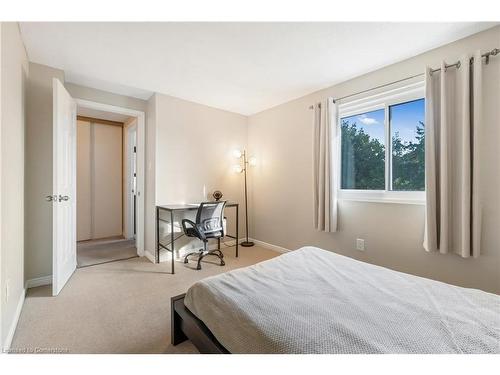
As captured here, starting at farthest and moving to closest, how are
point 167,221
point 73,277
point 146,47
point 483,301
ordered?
1. point 167,221
2. point 73,277
3. point 146,47
4. point 483,301

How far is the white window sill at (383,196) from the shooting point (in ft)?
7.37

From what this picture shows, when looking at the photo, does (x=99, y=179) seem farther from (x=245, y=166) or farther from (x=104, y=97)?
(x=245, y=166)

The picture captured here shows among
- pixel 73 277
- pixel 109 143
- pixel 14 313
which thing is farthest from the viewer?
pixel 109 143

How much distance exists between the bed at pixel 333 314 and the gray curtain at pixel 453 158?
2.81ft

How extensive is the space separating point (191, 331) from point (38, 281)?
7.02 ft

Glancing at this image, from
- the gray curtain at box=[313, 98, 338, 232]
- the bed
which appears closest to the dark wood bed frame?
the bed

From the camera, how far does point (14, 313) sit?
1687 millimetres

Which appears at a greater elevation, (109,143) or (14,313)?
(109,143)

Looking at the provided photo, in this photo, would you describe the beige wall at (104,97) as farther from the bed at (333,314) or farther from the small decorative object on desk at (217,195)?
the bed at (333,314)

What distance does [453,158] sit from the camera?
6.43 feet
